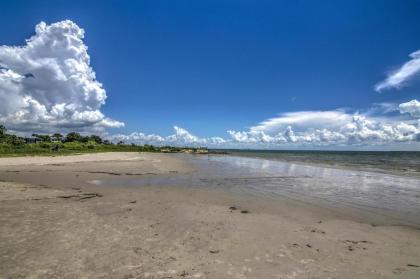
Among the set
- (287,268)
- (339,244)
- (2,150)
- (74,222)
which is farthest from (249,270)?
(2,150)

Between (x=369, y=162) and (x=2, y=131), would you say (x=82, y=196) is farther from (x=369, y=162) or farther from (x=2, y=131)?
(x=2, y=131)

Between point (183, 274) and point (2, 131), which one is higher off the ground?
point (2, 131)

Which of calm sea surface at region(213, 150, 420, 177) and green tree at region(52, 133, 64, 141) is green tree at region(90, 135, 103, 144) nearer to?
green tree at region(52, 133, 64, 141)

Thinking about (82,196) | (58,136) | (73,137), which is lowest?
(82,196)

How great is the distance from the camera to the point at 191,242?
273 inches

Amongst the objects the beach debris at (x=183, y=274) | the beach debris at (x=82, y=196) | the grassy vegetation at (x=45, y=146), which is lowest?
the beach debris at (x=183, y=274)

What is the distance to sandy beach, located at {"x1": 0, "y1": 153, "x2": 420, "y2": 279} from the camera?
5402mm

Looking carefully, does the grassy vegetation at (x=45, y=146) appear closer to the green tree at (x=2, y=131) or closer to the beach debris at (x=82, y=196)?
the green tree at (x=2, y=131)

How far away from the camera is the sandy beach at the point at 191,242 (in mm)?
5402

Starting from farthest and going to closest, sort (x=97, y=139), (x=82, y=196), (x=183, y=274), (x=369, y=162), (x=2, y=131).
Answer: (x=97, y=139)
(x=2, y=131)
(x=369, y=162)
(x=82, y=196)
(x=183, y=274)

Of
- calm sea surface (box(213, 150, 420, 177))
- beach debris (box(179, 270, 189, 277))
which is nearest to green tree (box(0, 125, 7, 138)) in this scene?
calm sea surface (box(213, 150, 420, 177))

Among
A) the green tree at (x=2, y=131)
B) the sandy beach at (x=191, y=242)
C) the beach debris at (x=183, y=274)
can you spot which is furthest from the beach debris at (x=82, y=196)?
the green tree at (x=2, y=131)

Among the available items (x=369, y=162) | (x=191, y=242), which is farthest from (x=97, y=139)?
(x=191, y=242)

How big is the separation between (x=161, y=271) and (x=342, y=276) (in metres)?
3.38
